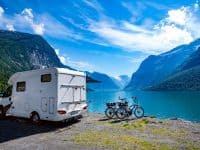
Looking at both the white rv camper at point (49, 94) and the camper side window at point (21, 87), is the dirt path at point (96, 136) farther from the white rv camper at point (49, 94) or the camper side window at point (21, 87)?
the camper side window at point (21, 87)

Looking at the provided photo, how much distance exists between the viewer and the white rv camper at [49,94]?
52.7 ft

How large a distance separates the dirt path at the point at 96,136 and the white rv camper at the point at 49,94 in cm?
90

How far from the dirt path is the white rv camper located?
897 mm

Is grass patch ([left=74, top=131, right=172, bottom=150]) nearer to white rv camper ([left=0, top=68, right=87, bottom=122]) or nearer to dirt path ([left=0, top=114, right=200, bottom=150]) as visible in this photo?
dirt path ([left=0, top=114, right=200, bottom=150])

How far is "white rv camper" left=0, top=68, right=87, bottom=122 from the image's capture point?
16.1 m

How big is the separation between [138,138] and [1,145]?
6140 mm

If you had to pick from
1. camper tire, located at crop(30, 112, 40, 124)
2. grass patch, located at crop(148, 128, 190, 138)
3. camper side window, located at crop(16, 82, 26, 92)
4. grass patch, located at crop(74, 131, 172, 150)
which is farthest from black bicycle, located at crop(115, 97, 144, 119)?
camper side window, located at crop(16, 82, 26, 92)

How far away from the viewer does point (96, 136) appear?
13.5m

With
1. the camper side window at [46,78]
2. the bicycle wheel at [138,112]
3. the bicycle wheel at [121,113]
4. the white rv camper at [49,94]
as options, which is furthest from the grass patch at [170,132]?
the camper side window at [46,78]

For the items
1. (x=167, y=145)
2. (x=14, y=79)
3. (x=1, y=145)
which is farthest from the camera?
(x=14, y=79)

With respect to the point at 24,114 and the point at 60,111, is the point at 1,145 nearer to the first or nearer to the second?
the point at 60,111

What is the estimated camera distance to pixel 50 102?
16250 mm

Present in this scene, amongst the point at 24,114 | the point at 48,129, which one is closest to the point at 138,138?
the point at 48,129

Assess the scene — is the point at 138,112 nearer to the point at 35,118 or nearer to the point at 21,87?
the point at 35,118
